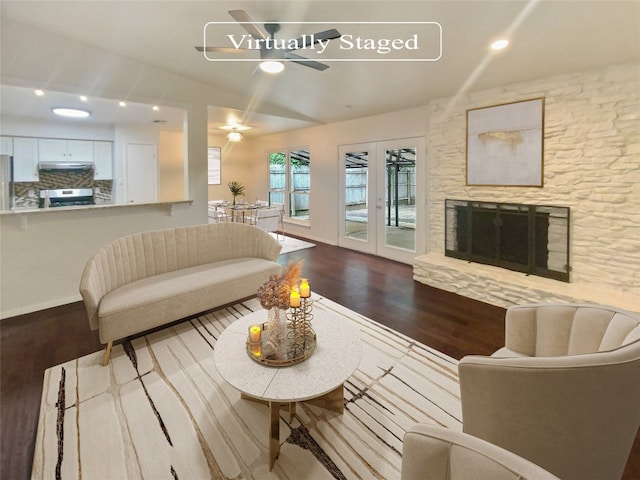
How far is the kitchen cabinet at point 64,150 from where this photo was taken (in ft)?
18.7

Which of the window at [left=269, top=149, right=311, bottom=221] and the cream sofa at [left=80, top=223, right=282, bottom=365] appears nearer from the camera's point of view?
the cream sofa at [left=80, top=223, right=282, bottom=365]

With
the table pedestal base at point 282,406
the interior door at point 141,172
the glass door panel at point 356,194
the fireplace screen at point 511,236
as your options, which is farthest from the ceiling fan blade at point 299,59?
the interior door at point 141,172

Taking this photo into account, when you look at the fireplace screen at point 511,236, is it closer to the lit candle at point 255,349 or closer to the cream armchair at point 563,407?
the cream armchair at point 563,407

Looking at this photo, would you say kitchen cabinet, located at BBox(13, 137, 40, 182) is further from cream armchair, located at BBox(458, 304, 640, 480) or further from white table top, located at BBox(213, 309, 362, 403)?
cream armchair, located at BBox(458, 304, 640, 480)

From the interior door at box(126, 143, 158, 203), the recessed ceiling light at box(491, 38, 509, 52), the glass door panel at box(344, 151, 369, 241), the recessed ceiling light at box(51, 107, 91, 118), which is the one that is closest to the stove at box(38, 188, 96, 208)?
the interior door at box(126, 143, 158, 203)

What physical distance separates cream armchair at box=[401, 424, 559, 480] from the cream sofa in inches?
99.2

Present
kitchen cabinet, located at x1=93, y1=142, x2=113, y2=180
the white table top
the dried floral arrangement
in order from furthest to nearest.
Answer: kitchen cabinet, located at x1=93, y1=142, x2=113, y2=180 → the dried floral arrangement → the white table top

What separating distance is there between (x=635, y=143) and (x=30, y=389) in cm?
561

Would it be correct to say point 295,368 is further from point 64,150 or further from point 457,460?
→ point 64,150

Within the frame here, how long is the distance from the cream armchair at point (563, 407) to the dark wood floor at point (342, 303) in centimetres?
82

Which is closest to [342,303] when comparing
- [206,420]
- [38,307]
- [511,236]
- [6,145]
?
[206,420]

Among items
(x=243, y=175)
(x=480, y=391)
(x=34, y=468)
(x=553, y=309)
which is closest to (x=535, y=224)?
(x=553, y=309)

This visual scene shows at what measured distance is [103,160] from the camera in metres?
6.34

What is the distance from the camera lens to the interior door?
6504 mm
